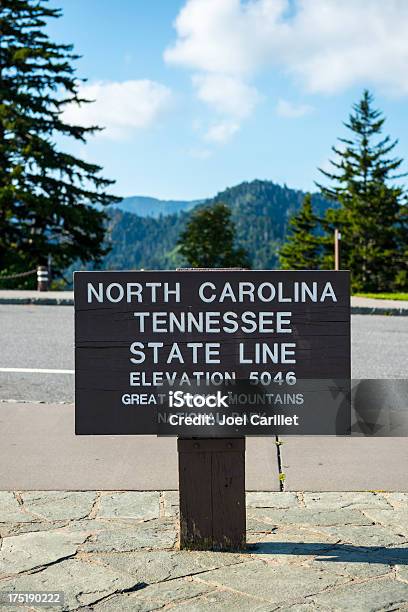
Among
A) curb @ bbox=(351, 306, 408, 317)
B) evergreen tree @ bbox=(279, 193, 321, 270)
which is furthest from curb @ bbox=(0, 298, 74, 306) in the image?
evergreen tree @ bbox=(279, 193, 321, 270)

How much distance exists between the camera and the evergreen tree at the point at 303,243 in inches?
2516

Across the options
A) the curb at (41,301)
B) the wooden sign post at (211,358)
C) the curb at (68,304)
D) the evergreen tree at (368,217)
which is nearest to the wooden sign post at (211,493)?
the wooden sign post at (211,358)

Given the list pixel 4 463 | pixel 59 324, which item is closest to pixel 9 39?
pixel 59 324

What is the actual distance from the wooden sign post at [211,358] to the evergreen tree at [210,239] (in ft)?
222

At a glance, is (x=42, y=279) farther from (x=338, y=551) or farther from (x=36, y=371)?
(x=338, y=551)

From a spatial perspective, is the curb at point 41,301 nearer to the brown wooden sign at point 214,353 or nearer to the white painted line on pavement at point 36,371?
the white painted line on pavement at point 36,371

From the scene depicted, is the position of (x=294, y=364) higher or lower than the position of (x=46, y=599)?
higher

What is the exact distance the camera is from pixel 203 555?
3.34m

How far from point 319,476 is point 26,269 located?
26.5 metres

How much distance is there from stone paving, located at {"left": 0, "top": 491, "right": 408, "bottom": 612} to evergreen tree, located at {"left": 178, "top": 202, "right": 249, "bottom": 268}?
220ft

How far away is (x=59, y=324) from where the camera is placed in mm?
13305

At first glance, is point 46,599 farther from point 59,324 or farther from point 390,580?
point 59,324

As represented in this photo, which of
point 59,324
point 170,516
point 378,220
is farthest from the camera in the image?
point 378,220

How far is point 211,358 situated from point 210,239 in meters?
70.6
